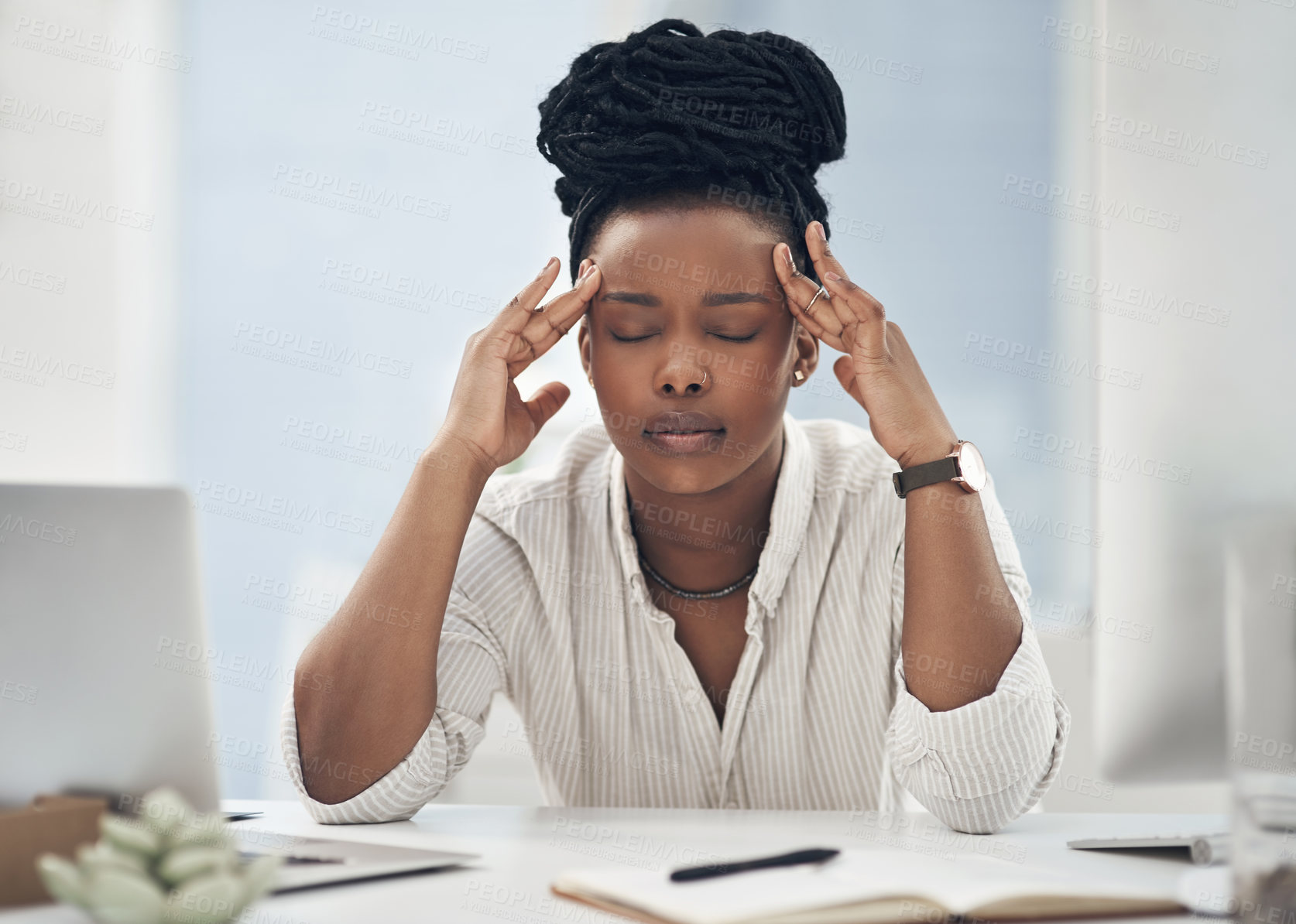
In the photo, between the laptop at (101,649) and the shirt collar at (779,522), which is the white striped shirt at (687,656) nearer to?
the shirt collar at (779,522)

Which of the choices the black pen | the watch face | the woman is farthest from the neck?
the black pen

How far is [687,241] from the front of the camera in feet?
4.24

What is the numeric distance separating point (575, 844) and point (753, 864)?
0.78 ft

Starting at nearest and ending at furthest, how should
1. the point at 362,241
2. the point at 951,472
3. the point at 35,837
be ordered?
the point at 35,837 → the point at 951,472 → the point at 362,241

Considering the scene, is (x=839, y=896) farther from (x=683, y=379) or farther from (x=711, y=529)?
(x=711, y=529)

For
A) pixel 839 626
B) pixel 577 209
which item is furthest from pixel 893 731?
pixel 577 209

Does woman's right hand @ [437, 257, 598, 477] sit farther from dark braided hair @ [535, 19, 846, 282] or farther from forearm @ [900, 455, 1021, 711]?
forearm @ [900, 455, 1021, 711]

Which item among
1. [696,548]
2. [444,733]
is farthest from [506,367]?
[444,733]

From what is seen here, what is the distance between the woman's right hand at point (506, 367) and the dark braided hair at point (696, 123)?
0.12 metres

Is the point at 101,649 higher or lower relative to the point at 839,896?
higher

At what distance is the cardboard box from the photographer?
661 mm

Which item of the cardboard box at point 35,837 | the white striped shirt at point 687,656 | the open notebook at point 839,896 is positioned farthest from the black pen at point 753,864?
the white striped shirt at point 687,656

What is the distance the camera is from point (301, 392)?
123 inches

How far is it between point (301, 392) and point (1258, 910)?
294 centimetres
